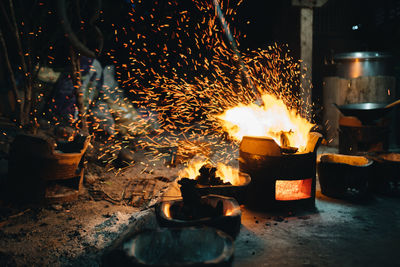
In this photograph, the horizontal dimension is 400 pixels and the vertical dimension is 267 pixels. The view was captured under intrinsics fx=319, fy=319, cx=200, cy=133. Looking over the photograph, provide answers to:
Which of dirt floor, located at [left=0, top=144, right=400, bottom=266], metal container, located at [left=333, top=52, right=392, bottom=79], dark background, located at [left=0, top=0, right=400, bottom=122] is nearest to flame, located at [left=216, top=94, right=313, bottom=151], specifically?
dirt floor, located at [left=0, top=144, right=400, bottom=266]

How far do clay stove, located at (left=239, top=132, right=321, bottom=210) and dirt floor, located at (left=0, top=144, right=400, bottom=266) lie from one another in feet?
0.67

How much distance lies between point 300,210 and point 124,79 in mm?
10111

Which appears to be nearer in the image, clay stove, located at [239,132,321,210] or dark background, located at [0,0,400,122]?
clay stove, located at [239,132,321,210]

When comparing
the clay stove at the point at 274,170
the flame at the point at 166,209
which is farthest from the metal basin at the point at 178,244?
the clay stove at the point at 274,170

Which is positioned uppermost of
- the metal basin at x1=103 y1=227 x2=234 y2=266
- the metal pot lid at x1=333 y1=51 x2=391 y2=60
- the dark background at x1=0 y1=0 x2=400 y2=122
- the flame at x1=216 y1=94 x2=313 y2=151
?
the dark background at x1=0 y1=0 x2=400 y2=122

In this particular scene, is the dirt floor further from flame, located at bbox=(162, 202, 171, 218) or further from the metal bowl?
flame, located at bbox=(162, 202, 171, 218)

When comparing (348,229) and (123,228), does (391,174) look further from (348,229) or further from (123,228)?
(123,228)

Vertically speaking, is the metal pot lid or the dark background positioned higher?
the dark background

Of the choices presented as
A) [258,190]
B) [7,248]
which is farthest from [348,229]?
[7,248]

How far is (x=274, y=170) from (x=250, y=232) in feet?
3.24

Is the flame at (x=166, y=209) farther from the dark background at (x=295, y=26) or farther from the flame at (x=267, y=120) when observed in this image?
the dark background at (x=295, y=26)

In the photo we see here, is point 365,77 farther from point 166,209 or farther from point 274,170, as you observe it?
point 166,209

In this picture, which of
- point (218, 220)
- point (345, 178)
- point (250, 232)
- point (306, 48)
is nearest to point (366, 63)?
point (306, 48)

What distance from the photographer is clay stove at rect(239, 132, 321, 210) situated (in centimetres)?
443
